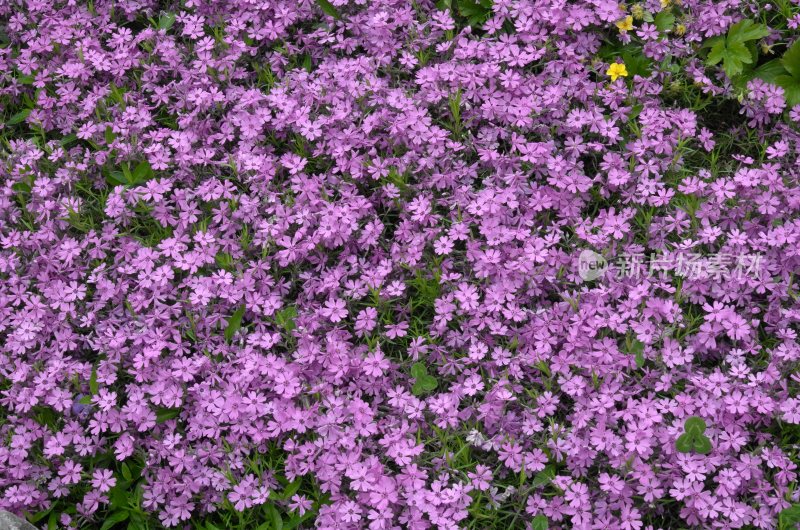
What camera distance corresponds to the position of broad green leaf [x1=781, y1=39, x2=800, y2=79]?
385 centimetres

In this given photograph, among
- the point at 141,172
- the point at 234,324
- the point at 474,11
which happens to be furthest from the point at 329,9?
the point at 234,324

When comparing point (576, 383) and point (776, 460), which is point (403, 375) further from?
point (776, 460)

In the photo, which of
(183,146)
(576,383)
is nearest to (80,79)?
(183,146)

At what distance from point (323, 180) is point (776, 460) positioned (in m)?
2.14

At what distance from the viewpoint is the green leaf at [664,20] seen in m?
4.04

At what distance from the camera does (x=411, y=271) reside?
3.63 metres

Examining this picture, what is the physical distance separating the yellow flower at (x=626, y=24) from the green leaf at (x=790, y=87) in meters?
0.70

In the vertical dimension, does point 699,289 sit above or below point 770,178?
below

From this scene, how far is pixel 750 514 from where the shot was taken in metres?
2.97

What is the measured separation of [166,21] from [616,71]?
229 cm

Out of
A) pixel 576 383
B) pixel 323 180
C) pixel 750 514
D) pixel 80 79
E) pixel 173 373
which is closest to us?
pixel 750 514

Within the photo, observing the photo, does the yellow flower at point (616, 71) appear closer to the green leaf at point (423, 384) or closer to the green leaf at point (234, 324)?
the green leaf at point (423, 384)

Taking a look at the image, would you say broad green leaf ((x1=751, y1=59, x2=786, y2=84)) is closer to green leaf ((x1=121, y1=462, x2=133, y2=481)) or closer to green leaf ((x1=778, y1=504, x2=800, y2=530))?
green leaf ((x1=778, y1=504, x2=800, y2=530))

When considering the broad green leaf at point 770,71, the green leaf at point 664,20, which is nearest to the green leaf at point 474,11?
the green leaf at point 664,20
